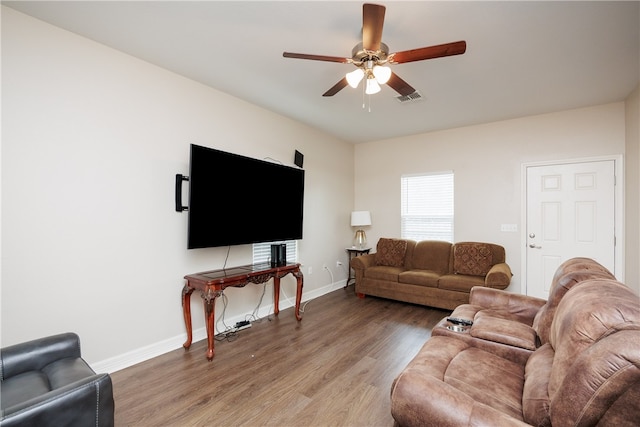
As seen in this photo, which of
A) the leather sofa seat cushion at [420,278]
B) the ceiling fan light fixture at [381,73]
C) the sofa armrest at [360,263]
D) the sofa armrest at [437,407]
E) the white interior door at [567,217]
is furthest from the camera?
the sofa armrest at [360,263]

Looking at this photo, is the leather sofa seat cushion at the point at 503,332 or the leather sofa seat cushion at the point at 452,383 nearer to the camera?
the leather sofa seat cushion at the point at 452,383

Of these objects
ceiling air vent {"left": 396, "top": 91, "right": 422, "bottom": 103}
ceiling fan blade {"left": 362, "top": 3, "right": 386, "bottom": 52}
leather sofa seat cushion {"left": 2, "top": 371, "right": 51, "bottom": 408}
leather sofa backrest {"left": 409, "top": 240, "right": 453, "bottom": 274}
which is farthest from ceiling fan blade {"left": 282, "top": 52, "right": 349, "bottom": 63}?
leather sofa backrest {"left": 409, "top": 240, "right": 453, "bottom": 274}

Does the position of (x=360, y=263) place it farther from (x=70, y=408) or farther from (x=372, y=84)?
(x=70, y=408)

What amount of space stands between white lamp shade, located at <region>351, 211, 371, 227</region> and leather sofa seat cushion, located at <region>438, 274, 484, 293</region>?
174 centimetres

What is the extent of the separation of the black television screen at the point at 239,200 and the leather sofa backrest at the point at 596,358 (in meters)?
2.75

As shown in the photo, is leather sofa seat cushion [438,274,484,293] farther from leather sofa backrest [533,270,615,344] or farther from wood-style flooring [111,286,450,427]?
leather sofa backrest [533,270,615,344]

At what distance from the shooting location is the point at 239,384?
236 cm

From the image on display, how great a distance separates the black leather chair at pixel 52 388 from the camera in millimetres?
1213

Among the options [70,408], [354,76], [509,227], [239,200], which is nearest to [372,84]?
[354,76]

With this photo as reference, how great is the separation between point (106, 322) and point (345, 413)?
7.01 ft

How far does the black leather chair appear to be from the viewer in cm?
121

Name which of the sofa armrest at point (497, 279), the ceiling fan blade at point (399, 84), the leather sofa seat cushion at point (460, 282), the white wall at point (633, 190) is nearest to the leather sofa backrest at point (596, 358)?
the ceiling fan blade at point (399, 84)

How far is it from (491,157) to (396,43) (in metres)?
2.98

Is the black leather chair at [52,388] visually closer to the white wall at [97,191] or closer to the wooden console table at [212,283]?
the white wall at [97,191]
